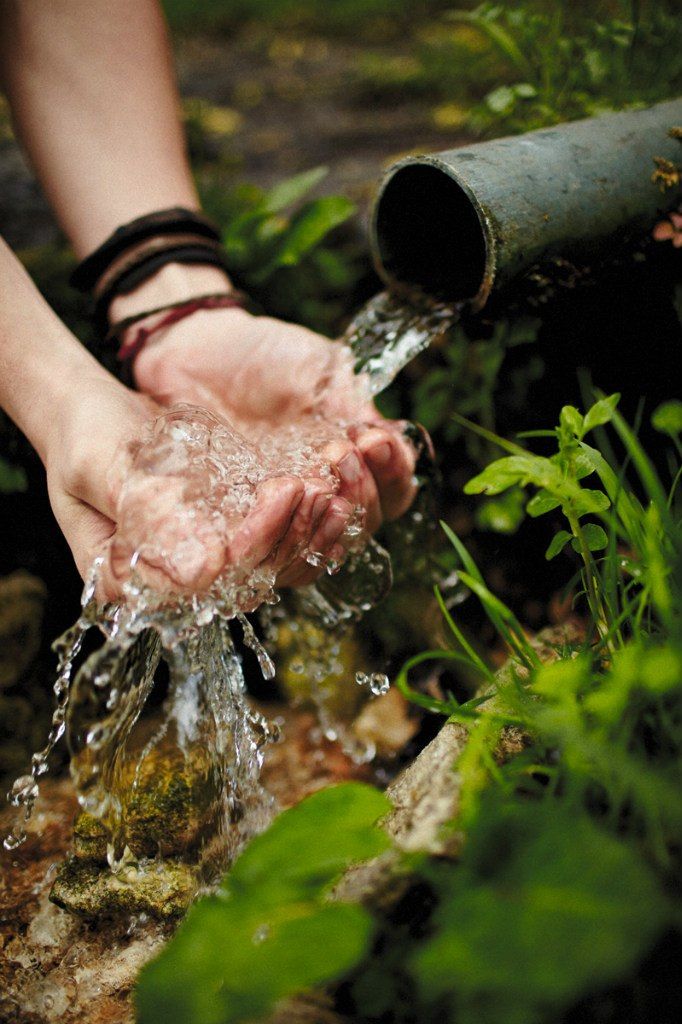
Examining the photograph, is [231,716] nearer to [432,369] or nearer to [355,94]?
[432,369]

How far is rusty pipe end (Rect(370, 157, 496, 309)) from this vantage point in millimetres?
1932

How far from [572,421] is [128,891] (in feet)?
4.51

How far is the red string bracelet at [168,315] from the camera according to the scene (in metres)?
2.10

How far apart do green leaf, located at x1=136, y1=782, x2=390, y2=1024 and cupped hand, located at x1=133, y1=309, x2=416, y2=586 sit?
0.66 metres

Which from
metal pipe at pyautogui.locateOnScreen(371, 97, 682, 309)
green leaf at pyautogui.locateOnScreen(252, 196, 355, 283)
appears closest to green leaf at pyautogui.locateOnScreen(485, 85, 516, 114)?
metal pipe at pyautogui.locateOnScreen(371, 97, 682, 309)

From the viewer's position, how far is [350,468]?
1.55m

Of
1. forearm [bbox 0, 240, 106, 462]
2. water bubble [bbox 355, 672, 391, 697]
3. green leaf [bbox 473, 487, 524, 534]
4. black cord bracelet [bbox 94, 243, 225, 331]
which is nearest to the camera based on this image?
forearm [bbox 0, 240, 106, 462]

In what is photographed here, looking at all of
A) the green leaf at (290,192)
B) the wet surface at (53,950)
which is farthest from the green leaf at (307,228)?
the wet surface at (53,950)

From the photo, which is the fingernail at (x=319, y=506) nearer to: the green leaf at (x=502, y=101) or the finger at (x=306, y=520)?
the finger at (x=306, y=520)

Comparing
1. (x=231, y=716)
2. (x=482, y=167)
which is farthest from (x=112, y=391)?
(x=482, y=167)

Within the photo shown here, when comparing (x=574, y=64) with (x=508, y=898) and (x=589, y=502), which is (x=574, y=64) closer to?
(x=589, y=502)

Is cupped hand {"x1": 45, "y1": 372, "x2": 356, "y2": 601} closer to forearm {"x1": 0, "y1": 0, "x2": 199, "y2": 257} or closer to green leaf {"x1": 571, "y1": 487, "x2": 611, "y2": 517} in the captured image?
green leaf {"x1": 571, "y1": 487, "x2": 611, "y2": 517}

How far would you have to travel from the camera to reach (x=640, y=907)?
69 centimetres

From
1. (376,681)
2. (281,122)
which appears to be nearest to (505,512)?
(376,681)
